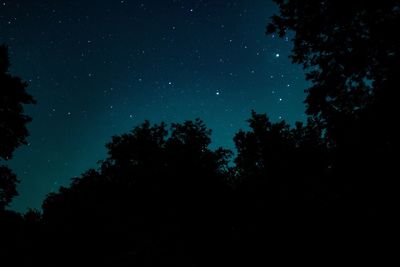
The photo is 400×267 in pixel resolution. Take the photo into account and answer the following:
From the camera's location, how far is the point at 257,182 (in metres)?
21.2

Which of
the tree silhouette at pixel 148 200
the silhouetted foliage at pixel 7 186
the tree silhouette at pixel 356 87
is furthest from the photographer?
the tree silhouette at pixel 148 200

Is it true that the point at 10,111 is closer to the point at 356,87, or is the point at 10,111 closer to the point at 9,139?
the point at 9,139

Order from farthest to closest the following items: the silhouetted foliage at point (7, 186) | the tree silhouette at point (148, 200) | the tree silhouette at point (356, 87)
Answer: the tree silhouette at point (148, 200)
the silhouetted foliage at point (7, 186)
the tree silhouette at point (356, 87)

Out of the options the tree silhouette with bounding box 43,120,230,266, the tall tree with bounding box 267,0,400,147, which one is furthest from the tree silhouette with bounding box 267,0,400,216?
the tree silhouette with bounding box 43,120,230,266

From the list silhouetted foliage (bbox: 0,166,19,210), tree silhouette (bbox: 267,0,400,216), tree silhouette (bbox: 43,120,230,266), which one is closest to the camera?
tree silhouette (bbox: 267,0,400,216)

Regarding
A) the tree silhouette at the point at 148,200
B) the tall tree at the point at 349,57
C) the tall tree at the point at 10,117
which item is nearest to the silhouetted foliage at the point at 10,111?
the tall tree at the point at 10,117

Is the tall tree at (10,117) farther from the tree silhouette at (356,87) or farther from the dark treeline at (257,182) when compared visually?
the tree silhouette at (356,87)

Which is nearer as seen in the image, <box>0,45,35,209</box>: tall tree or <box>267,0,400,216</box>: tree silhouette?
<box>267,0,400,216</box>: tree silhouette

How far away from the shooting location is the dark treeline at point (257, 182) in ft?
29.3

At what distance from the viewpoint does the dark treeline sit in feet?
29.3

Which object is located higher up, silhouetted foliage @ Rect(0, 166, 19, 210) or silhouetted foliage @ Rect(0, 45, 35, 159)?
silhouetted foliage @ Rect(0, 45, 35, 159)

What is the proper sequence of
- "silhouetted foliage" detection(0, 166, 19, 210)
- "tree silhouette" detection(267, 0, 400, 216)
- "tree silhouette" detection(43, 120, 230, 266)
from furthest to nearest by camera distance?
"tree silhouette" detection(43, 120, 230, 266), "silhouetted foliage" detection(0, 166, 19, 210), "tree silhouette" detection(267, 0, 400, 216)

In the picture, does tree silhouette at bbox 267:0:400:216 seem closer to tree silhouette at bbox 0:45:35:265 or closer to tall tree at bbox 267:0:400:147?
tall tree at bbox 267:0:400:147

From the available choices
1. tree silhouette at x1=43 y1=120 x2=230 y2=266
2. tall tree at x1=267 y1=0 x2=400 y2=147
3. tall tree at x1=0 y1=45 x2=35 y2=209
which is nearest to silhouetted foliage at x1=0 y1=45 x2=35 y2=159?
tall tree at x1=0 y1=45 x2=35 y2=209
